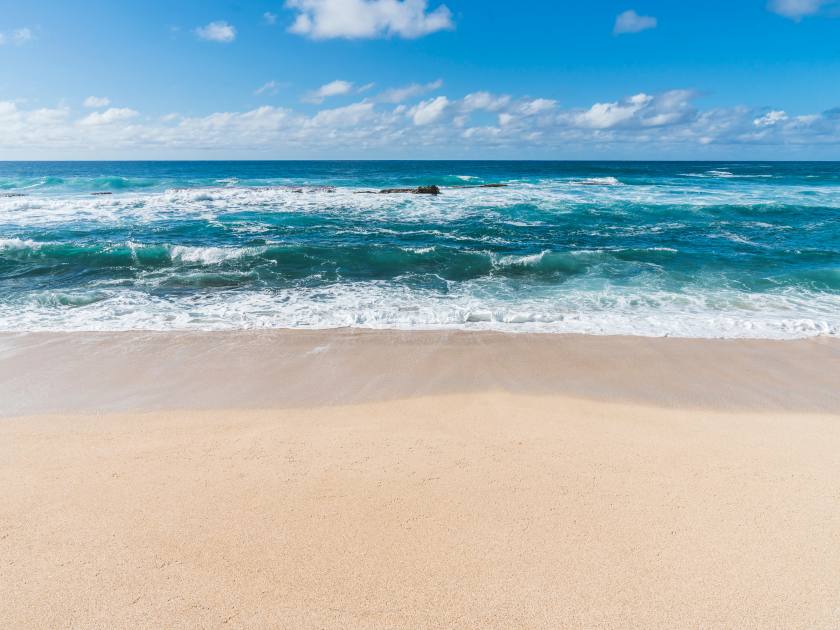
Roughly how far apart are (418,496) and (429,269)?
364 inches

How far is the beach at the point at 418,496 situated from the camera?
8.54 feet

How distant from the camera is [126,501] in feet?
11.2

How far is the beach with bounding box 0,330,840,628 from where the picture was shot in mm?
2604

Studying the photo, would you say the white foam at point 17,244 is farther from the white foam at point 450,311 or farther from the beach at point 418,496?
the beach at point 418,496

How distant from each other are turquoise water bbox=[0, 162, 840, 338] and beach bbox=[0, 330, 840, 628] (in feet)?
7.49

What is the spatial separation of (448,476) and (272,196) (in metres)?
30.1

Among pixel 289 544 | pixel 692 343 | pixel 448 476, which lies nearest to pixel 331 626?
pixel 289 544

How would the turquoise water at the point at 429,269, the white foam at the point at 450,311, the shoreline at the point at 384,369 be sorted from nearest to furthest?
the shoreline at the point at 384,369, the white foam at the point at 450,311, the turquoise water at the point at 429,269

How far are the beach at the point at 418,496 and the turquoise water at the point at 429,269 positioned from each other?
89.9 inches

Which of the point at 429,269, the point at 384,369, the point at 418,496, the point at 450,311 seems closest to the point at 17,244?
the point at 429,269

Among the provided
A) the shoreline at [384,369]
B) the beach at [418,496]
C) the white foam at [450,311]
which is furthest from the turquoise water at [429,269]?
the beach at [418,496]

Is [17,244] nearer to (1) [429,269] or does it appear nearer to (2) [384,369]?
(1) [429,269]

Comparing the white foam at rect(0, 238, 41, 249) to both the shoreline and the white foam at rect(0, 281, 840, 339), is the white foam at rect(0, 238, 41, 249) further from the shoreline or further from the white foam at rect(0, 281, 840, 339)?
the shoreline

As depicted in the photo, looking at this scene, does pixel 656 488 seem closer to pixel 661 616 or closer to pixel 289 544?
pixel 661 616
